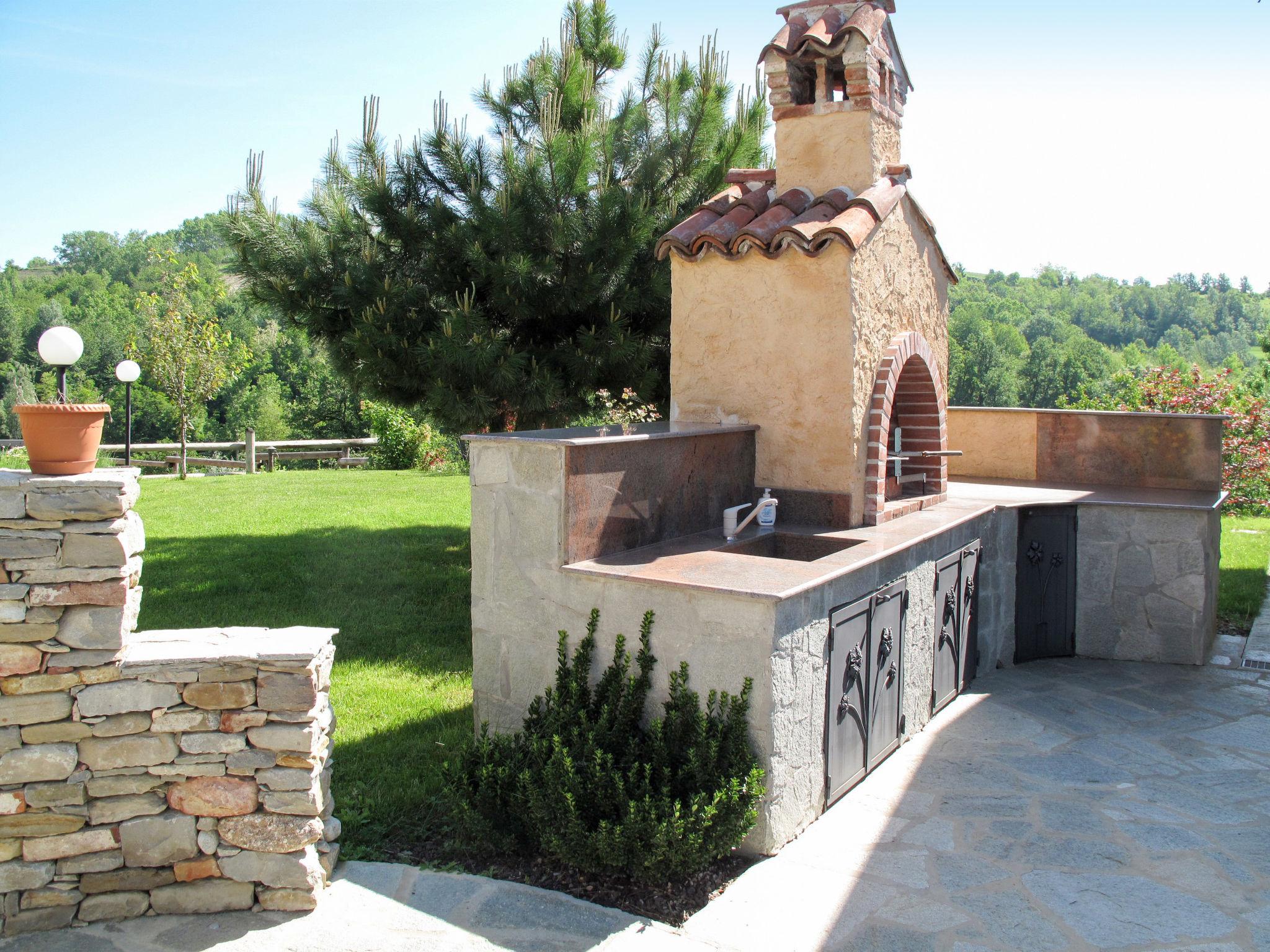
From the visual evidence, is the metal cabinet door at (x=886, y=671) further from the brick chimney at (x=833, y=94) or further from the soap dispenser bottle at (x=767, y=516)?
the brick chimney at (x=833, y=94)

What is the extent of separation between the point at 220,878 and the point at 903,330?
4.67m

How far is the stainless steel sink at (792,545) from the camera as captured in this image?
4.72 m

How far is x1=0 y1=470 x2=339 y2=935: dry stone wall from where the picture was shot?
2982 mm

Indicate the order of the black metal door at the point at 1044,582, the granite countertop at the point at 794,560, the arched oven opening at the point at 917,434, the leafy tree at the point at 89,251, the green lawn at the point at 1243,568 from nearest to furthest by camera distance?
the granite countertop at the point at 794,560 < the arched oven opening at the point at 917,434 < the black metal door at the point at 1044,582 < the green lawn at the point at 1243,568 < the leafy tree at the point at 89,251

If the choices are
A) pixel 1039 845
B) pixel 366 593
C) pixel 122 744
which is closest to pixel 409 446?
pixel 366 593

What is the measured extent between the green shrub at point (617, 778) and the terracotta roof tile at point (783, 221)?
96.8 inches

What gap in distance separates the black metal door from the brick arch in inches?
25.4

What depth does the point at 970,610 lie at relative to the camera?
218 inches

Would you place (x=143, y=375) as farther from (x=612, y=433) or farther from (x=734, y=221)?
(x=612, y=433)

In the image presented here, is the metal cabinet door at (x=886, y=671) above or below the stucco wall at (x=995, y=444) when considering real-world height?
below

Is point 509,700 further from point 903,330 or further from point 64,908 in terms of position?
point 903,330

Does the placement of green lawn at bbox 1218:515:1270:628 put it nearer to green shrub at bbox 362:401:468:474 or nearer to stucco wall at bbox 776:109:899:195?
stucco wall at bbox 776:109:899:195

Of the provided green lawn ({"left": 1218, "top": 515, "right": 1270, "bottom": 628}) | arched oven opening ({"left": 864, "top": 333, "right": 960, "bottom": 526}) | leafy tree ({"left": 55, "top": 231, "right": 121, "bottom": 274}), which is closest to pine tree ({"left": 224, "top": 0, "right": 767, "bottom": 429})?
arched oven opening ({"left": 864, "top": 333, "right": 960, "bottom": 526})

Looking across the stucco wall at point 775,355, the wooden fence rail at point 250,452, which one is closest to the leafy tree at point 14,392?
the wooden fence rail at point 250,452
